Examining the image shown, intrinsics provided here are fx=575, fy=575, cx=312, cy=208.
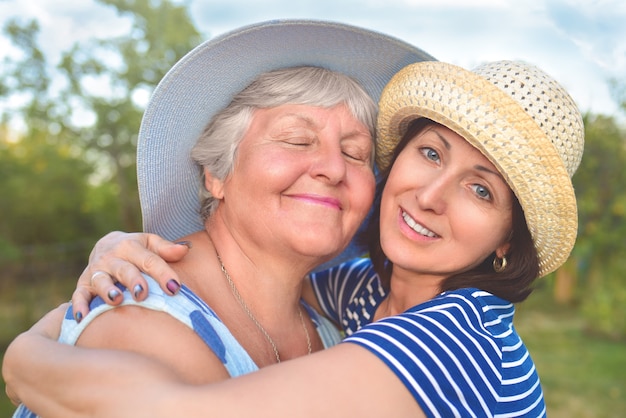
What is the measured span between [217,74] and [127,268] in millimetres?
906

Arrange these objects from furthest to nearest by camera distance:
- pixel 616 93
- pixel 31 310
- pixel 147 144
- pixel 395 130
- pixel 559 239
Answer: pixel 31 310 < pixel 616 93 < pixel 395 130 < pixel 147 144 < pixel 559 239

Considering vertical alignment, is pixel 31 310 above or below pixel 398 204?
below

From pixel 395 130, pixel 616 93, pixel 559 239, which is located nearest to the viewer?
pixel 559 239

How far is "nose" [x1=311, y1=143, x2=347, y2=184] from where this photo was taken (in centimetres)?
221

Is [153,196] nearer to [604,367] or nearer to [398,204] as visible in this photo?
[398,204]

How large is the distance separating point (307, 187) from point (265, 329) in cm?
58

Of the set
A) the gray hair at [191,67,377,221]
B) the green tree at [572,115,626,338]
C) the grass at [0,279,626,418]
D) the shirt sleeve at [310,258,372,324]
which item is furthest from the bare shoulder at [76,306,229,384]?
the green tree at [572,115,626,338]

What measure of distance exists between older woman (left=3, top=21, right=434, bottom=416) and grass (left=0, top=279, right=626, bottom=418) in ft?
16.6

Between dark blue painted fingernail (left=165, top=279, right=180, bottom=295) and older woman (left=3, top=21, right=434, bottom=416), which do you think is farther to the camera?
older woman (left=3, top=21, right=434, bottom=416)

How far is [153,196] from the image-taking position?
2400 mm

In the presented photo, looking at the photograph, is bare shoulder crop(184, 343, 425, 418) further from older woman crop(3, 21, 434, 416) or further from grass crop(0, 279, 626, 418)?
grass crop(0, 279, 626, 418)

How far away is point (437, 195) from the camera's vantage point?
2156 millimetres

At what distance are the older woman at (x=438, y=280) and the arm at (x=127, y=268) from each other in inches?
6.8

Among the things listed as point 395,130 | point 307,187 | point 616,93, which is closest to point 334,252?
point 307,187
